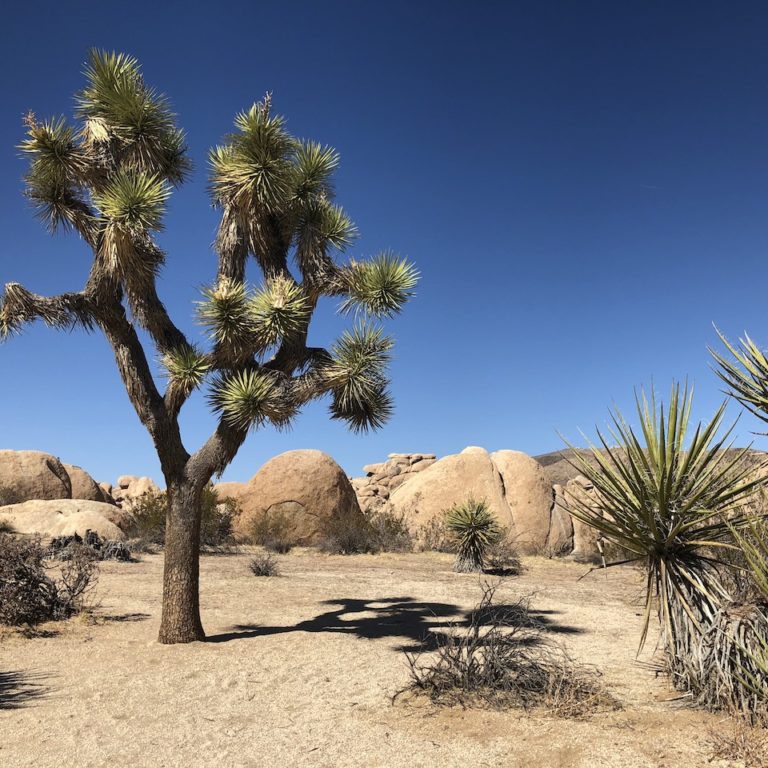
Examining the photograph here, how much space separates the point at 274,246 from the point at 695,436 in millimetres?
5861

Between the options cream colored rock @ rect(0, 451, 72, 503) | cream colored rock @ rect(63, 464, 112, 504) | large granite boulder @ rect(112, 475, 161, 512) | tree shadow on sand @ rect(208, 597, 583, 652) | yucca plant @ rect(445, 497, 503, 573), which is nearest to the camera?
tree shadow on sand @ rect(208, 597, 583, 652)

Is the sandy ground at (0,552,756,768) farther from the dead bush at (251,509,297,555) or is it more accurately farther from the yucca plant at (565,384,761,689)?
the dead bush at (251,509,297,555)

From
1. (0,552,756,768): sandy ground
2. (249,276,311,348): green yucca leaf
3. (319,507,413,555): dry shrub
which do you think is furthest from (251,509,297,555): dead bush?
(249,276,311,348): green yucca leaf

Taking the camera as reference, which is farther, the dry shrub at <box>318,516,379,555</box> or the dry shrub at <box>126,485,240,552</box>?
the dry shrub at <box>318,516,379,555</box>

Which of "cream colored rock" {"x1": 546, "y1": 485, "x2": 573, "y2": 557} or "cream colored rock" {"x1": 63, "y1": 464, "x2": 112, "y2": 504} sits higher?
"cream colored rock" {"x1": 63, "y1": 464, "x2": 112, "y2": 504}

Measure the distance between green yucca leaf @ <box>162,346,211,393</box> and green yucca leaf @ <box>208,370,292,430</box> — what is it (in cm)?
30

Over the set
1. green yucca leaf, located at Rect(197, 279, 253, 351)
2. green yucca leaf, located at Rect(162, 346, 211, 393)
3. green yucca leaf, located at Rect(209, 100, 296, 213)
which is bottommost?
green yucca leaf, located at Rect(162, 346, 211, 393)

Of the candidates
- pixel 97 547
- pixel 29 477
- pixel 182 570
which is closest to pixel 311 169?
pixel 182 570

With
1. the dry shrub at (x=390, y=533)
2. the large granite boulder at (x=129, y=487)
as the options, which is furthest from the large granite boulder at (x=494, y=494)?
the large granite boulder at (x=129, y=487)

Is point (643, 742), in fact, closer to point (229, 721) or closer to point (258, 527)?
point (229, 721)

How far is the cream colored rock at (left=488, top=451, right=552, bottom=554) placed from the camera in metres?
19.3

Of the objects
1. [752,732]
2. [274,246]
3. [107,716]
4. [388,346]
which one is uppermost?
[274,246]

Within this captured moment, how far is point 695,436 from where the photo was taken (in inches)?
194

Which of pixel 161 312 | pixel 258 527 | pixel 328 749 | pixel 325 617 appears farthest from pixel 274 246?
pixel 258 527
